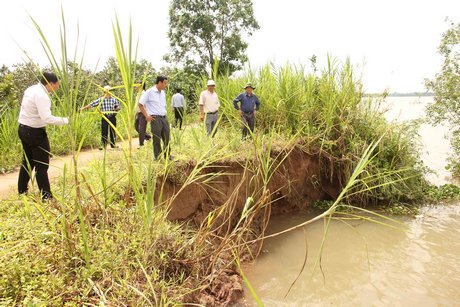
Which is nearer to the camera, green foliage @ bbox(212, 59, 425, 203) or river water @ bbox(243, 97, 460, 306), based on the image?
river water @ bbox(243, 97, 460, 306)

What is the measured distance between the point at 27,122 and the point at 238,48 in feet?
43.9

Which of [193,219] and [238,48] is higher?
[238,48]

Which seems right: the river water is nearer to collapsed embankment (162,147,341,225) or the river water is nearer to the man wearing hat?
collapsed embankment (162,147,341,225)

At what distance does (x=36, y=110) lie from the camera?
3191mm

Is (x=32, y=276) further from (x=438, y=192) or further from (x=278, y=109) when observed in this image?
(x=438, y=192)

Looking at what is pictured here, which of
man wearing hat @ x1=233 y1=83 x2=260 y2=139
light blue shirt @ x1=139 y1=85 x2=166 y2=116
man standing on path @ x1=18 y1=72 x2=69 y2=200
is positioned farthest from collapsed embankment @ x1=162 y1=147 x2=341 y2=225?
man standing on path @ x1=18 y1=72 x2=69 y2=200

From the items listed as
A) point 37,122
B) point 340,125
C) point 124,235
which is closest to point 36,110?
point 37,122

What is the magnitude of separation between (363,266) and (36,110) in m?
4.88

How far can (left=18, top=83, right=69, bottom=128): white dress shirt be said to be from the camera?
10.2 feet

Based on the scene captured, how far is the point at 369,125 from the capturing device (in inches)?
256

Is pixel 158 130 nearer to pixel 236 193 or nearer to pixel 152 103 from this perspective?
pixel 152 103

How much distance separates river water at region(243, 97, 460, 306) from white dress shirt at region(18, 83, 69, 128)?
299cm

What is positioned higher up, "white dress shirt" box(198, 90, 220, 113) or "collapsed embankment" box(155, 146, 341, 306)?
"white dress shirt" box(198, 90, 220, 113)

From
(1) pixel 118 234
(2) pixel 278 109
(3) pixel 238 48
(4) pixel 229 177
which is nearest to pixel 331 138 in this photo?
(2) pixel 278 109
